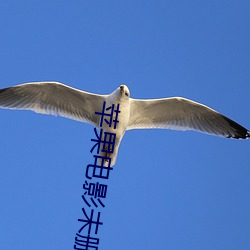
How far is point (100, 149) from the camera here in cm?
613

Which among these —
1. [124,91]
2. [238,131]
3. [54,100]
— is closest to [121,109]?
[124,91]

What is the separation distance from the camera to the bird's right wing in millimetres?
6254

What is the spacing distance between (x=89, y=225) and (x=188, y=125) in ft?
7.93

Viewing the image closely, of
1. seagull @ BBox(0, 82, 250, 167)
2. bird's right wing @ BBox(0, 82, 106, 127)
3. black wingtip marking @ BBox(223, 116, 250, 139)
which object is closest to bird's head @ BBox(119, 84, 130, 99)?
seagull @ BBox(0, 82, 250, 167)

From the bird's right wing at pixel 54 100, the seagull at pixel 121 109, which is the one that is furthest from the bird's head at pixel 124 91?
the bird's right wing at pixel 54 100

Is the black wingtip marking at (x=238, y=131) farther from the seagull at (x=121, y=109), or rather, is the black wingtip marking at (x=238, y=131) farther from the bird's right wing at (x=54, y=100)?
the bird's right wing at (x=54, y=100)

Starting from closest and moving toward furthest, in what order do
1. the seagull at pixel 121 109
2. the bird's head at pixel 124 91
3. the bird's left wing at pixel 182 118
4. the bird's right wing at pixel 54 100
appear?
1. the bird's head at pixel 124 91
2. the seagull at pixel 121 109
3. the bird's right wing at pixel 54 100
4. the bird's left wing at pixel 182 118

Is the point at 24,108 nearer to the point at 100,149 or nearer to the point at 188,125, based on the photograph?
the point at 100,149

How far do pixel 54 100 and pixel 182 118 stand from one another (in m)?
1.73

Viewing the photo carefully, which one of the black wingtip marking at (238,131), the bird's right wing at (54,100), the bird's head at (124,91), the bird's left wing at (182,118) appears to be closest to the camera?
the bird's head at (124,91)

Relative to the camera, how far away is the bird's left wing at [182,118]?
6469mm

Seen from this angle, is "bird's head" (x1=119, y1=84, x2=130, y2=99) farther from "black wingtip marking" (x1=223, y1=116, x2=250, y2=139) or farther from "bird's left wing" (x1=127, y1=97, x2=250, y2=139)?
"black wingtip marking" (x1=223, y1=116, x2=250, y2=139)

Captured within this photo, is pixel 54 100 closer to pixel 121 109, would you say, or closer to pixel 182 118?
pixel 121 109

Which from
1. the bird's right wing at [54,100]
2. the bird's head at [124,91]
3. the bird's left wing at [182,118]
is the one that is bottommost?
the bird's head at [124,91]
